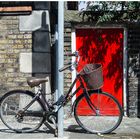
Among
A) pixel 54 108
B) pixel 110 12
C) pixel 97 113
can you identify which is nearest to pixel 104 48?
pixel 110 12

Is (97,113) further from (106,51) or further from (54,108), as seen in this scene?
(106,51)

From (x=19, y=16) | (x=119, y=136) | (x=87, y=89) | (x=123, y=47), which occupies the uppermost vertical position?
(x=19, y=16)

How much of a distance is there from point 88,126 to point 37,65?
2.02m

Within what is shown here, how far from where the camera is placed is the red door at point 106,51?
32.8ft

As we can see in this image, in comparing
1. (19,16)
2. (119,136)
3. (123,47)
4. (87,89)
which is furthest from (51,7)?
(119,136)

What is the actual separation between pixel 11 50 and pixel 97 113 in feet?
8.50

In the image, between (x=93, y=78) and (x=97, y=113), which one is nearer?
(x=93, y=78)

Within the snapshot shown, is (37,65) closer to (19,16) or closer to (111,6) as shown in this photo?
(19,16)

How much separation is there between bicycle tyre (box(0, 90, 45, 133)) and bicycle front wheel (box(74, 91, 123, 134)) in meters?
0.65

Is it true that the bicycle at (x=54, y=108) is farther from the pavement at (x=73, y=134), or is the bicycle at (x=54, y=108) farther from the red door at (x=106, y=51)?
the red door at (x=106, y=51)

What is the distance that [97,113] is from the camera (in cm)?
773

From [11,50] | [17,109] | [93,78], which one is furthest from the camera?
[11,50]

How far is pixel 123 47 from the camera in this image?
9.98m

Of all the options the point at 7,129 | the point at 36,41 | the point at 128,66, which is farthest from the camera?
the point at 128,66
